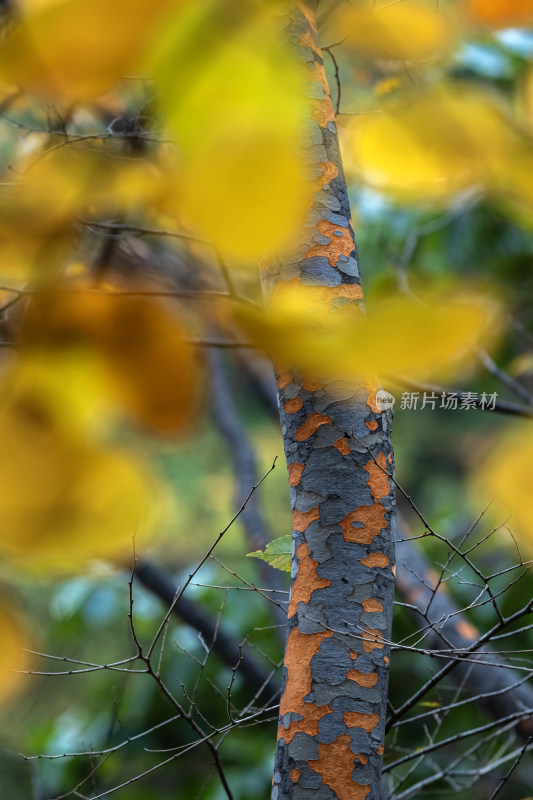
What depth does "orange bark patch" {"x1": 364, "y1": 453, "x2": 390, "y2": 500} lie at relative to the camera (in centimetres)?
43

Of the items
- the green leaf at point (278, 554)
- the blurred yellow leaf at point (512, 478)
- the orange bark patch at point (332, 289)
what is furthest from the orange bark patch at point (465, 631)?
the blurred yellow leaf at point (512, 478)

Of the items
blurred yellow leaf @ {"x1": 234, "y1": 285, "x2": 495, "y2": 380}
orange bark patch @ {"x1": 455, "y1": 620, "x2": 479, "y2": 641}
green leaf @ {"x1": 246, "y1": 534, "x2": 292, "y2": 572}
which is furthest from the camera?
orange bark patch @ {"x1": 455, "y1": 620, "x2": 479, "y2": 641}

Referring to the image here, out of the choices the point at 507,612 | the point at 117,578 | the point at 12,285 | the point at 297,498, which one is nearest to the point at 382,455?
the point at 297,498

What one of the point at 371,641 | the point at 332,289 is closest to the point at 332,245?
the point at 332,289

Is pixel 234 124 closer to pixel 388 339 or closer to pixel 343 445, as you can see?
pixel 388 339

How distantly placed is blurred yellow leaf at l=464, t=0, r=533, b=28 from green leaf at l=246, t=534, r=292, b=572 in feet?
1.34

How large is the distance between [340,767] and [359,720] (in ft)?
0.09

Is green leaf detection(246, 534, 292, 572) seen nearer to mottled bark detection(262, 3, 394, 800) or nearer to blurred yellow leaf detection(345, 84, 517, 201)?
mottled bark detection(262, 3, 394, 800)

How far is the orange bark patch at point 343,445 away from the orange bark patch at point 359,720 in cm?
16

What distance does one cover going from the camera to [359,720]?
399 millimetres

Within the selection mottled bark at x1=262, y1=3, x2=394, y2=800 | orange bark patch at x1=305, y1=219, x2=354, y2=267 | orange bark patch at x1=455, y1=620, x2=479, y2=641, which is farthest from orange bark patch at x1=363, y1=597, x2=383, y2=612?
orange bark patch at x1=455, y1=620, x2=479, y2=641

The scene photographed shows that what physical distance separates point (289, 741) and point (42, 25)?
0.42 m

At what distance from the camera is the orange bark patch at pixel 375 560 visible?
0.42 metres

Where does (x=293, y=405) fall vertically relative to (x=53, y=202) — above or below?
above
